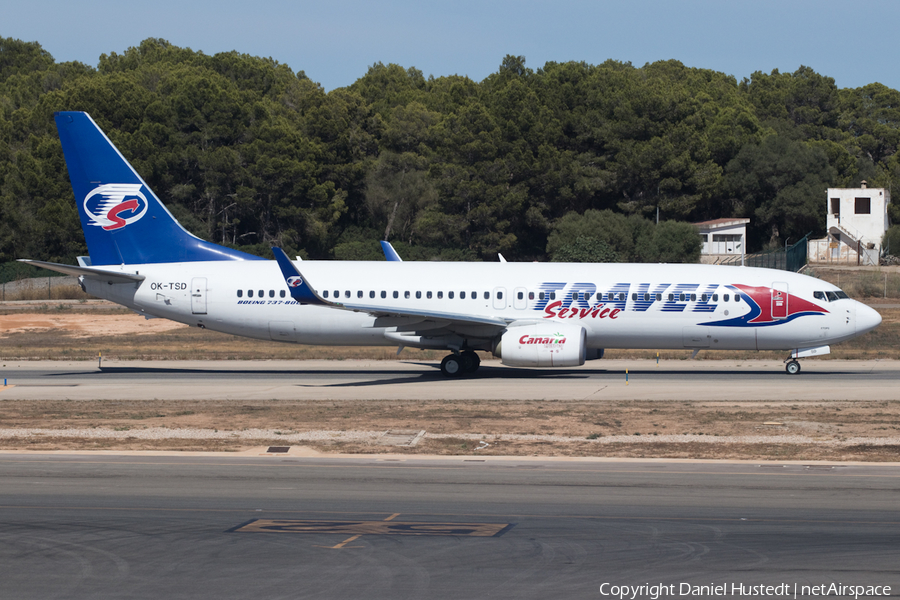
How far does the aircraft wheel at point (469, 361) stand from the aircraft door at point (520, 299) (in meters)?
2.46

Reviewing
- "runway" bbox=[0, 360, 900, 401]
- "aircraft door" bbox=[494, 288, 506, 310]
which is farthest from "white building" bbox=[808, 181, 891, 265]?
"aircraft door" bbox=[494, 288, 506, 310]

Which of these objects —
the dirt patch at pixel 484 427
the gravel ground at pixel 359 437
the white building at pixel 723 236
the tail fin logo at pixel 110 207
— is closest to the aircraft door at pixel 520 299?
the dirt patch at pixel 484 427

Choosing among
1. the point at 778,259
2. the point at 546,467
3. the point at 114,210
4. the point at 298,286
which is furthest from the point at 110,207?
the point at 778,259

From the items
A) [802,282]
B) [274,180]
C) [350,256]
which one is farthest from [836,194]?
[802,282]

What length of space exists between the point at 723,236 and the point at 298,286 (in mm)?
63328

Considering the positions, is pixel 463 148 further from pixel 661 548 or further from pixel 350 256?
pixel 661 548

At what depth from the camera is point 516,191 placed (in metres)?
82.7

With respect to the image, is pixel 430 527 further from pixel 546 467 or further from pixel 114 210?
pixel 114 210

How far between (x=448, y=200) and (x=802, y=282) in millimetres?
52887

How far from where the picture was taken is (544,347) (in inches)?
1193

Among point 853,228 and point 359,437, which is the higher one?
point 853,228

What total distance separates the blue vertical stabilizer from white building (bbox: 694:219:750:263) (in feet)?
195

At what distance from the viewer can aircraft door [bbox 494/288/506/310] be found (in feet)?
105

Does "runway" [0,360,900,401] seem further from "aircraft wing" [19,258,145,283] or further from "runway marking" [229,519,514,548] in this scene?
"runway marking" [229,519,514,548]
